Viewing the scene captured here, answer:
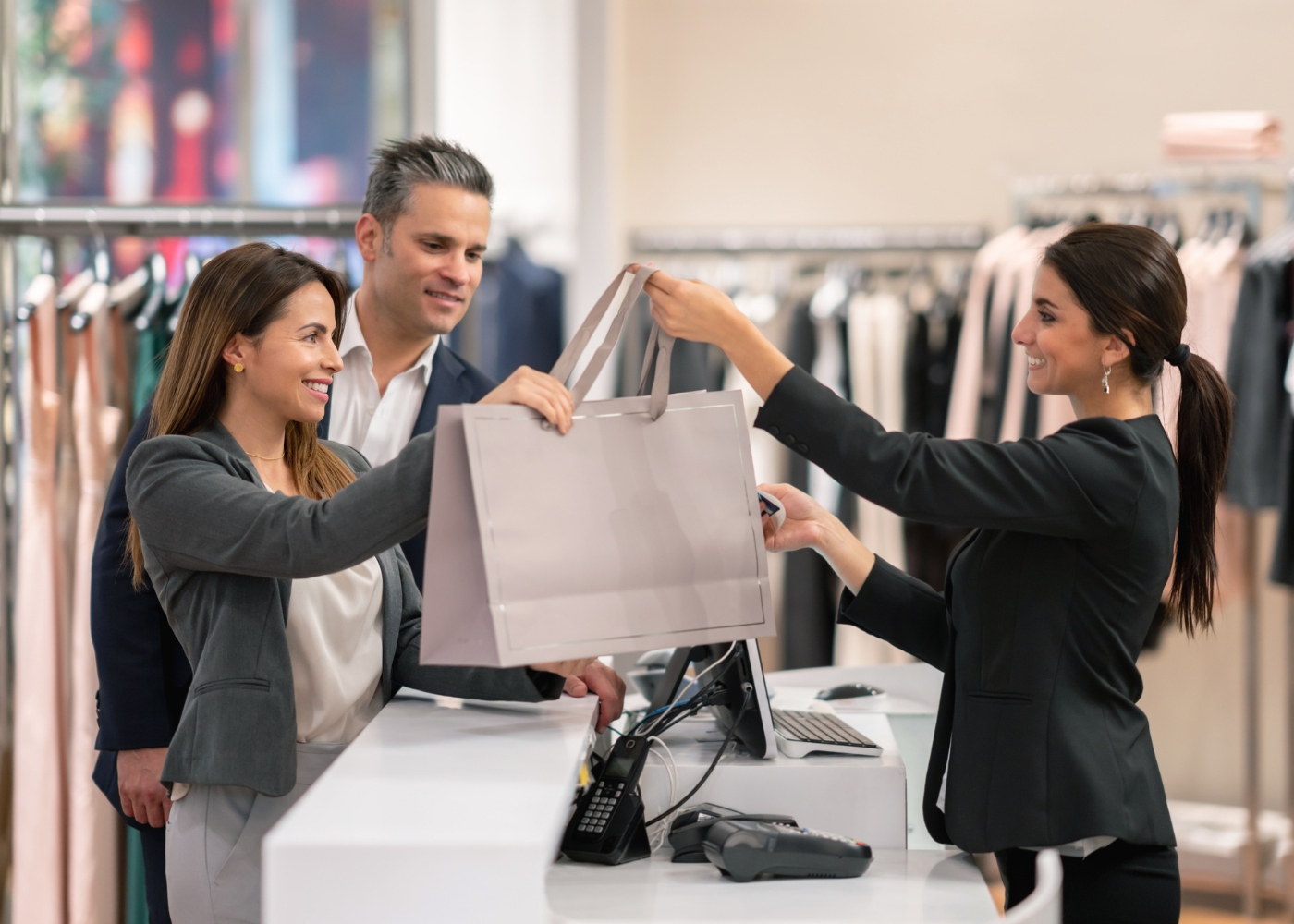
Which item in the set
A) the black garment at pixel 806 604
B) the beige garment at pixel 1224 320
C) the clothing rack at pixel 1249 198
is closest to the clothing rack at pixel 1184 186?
the clothing rack at pixel 1249 198

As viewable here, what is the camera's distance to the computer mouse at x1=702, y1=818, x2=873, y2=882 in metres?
1.43

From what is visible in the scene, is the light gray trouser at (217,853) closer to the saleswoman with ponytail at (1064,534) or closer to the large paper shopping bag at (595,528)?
the large paper shopping bag at (595,528)

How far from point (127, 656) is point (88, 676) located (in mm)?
644

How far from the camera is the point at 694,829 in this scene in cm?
152

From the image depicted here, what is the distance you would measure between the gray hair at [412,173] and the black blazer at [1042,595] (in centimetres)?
100

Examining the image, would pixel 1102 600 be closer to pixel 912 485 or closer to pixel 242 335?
pixel 912 485

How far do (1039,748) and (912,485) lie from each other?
1.15ft

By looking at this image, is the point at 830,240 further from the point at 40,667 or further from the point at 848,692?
→ the point at 40,667

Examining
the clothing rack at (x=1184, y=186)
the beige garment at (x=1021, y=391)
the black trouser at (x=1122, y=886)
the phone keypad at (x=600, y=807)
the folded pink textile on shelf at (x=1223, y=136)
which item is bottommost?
the black trouser at (x=1122, y=886)

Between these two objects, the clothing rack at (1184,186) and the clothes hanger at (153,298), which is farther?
the clothing rack at (1184,186)

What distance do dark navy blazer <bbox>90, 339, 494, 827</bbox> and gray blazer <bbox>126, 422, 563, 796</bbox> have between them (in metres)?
0.36

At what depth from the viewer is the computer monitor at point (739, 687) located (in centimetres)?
169

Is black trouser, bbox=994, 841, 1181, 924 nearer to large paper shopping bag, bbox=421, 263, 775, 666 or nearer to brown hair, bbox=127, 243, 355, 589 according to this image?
large paper shopping bag, bbox=421, 263, 775, 666

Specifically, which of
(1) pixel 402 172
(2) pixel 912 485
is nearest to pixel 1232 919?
(2) pixel 912 485
